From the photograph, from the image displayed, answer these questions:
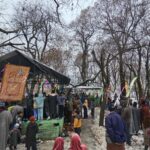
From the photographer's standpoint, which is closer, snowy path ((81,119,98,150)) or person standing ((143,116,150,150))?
person standing ((143,116,150,150))

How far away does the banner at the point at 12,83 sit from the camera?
41.8 ft

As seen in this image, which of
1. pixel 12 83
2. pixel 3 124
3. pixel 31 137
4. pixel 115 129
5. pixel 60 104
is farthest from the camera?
pixel 60 104

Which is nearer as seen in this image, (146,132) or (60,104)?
(146,132)

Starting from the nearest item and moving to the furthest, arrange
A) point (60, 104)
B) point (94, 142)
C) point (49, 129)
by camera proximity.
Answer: point (94, 142) < point (49, 129) < point (60, 104)

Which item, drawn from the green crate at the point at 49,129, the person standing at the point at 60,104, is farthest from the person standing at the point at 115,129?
the person standing at the point at 60,104

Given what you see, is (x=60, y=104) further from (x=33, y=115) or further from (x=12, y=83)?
(x=12, y=83)

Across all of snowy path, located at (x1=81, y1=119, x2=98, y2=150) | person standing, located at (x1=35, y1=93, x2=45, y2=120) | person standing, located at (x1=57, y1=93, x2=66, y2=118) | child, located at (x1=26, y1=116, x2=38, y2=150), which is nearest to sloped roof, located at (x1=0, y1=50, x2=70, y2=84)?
person standing, located at (x1=35, y1=93, x2=45, y2=120)

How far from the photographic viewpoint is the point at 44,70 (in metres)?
19.5

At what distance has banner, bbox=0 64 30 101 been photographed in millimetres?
12742

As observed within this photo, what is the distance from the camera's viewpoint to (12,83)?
13.0 m

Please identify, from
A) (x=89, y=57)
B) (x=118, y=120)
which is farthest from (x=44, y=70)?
(x=89, y=57)

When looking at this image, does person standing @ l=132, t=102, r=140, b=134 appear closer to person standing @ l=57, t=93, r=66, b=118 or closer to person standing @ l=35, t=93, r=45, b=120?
person standing @ l=57, t=93, r=66, b=118

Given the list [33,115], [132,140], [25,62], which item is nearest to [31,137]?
[33,115]

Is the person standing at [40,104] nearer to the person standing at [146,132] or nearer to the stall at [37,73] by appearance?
the stall at [37,73]
